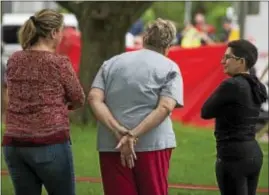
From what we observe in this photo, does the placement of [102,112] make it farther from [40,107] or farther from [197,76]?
[197,76]

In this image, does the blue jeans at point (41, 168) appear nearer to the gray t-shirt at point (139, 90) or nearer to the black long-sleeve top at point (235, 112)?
the gray t-shirt at point (139, 90)

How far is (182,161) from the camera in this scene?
1027cm

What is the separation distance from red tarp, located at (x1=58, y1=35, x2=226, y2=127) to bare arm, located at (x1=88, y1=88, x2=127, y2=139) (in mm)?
9788

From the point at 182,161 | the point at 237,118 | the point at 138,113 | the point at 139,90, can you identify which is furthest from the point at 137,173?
the point at 182,161

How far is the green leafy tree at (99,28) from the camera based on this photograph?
40.5 feet

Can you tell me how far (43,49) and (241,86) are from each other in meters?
1.35

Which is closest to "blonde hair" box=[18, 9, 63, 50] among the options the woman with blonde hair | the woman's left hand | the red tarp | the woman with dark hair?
the woman with blonde hair

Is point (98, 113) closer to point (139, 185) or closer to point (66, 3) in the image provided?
point (139, 185)

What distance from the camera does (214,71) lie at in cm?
1538

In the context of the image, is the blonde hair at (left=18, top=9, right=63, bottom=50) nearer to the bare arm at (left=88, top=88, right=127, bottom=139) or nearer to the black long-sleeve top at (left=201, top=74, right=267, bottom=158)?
the bare arm at (left=88, top=88, right=127, bottom=139)

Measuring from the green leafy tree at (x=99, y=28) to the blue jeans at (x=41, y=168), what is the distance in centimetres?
718

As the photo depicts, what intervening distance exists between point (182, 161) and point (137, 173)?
502 centimetres

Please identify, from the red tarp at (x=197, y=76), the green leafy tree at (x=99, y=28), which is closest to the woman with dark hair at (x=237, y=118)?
the green leafy tree at (x=99, y=28)

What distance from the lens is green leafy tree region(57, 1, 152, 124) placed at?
1235 centimetres
